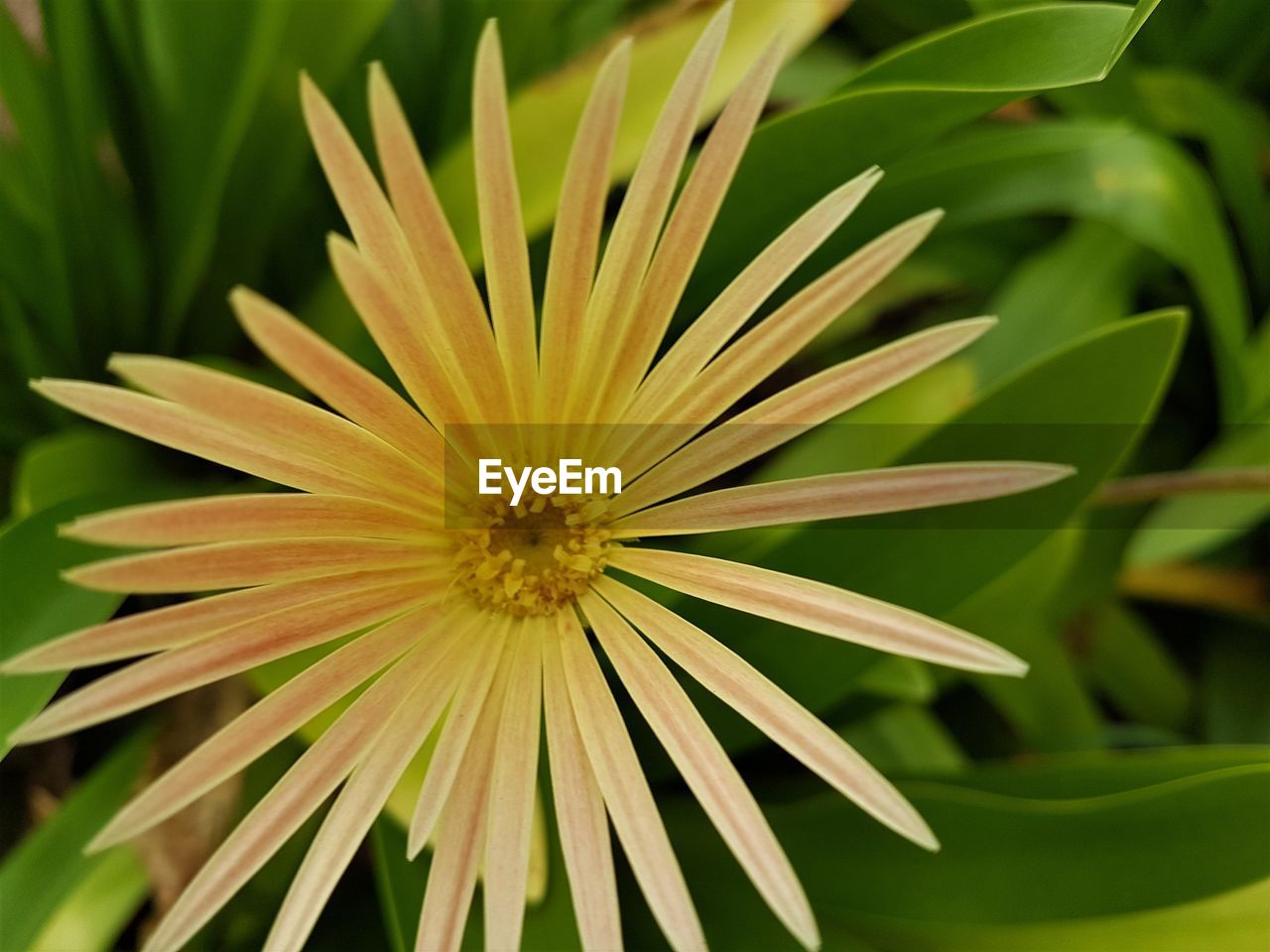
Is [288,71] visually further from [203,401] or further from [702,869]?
[702,869]

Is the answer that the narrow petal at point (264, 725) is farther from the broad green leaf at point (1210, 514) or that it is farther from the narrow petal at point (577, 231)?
the broad green leaf at point (1210, 514)

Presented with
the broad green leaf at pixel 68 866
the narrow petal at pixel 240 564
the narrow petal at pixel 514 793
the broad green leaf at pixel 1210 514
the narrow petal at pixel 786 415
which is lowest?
the broad green leaf at pixel 68 866

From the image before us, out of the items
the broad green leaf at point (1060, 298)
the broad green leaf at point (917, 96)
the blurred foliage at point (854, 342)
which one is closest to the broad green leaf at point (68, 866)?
the blurred foliage at point (854, 342)

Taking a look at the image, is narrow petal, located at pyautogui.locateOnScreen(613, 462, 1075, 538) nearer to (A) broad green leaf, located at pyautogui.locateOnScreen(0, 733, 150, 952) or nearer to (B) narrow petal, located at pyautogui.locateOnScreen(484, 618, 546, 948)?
(B) narrow petal, located at pyautogui.locateOnScreen(484, 618, 546, 948)

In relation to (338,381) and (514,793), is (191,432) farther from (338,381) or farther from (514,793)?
(514,793)

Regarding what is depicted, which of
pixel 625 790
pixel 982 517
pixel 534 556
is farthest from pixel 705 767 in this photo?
pixel 982 517

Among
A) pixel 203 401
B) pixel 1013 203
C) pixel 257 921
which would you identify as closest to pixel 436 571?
pixel 203 401
